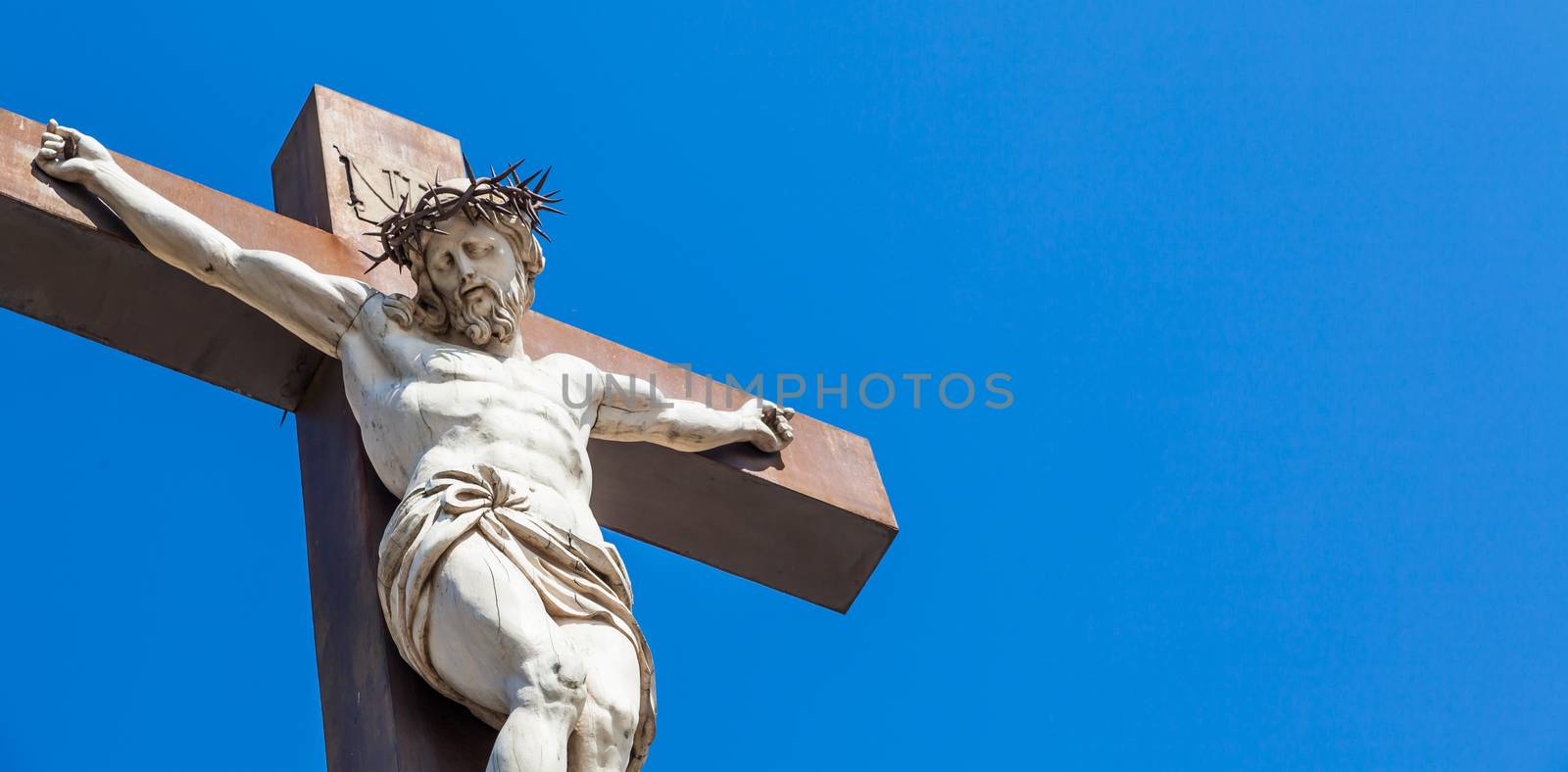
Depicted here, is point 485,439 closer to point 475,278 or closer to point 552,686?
point 475,278

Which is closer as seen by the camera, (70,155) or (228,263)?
(228,263)

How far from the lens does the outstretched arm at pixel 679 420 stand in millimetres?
6062

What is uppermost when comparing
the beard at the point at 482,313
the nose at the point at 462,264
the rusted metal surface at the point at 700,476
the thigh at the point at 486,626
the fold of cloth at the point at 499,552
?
the rusted metal surface at the point at 700,476

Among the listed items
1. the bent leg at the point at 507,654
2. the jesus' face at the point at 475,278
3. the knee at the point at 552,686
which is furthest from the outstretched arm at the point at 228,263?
the knee at the point at 552,686

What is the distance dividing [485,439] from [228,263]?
0.91 meters

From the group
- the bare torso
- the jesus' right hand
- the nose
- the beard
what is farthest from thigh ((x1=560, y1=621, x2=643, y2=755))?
the jesus' right hand

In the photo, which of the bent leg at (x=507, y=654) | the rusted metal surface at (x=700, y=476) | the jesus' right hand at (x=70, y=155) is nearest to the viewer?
the bent leg at (x=507, y=654)

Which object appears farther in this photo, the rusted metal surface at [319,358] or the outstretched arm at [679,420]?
the outstretched arm at [679,420]

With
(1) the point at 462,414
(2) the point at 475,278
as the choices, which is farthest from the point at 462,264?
(1) the point at 462,414

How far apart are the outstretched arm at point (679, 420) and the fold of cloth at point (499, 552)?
829 millimetres

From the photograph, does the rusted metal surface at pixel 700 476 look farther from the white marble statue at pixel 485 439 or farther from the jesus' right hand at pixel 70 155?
the jesus' right hand at pixel 70 155

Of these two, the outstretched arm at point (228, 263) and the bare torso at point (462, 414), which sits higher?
the outstretched arm at point (228, 263)

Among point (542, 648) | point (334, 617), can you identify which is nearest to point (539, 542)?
point (542, 648)

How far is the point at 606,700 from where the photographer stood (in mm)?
4930
